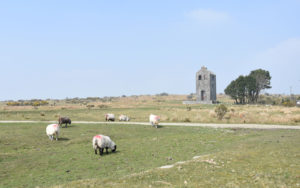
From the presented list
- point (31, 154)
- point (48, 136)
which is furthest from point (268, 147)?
point (48, 136)

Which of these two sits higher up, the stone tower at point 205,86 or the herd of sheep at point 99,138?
the stone tower at point 205,86

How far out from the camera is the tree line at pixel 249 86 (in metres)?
87.7

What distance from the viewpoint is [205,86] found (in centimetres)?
8394

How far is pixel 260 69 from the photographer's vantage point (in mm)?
95625

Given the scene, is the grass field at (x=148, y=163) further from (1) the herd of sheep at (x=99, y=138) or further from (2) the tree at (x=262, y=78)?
(2) the tree at (x=262, y=78)

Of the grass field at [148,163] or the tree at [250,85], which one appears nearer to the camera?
the grass field at [148,163]

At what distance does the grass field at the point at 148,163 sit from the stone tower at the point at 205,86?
2317 inches

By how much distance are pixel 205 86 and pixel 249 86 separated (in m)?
15.3

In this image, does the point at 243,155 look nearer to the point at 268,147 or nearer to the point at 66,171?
the point at 268,147

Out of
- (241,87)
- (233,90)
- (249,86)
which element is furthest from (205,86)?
(249,86)

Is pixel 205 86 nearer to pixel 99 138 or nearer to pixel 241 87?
pixel 241 87

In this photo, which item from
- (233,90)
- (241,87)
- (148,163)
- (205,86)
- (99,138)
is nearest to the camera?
(148,163)

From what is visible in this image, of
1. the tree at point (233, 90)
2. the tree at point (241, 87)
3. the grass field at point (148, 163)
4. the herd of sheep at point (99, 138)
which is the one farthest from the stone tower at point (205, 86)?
the grass field at point (148, 163)

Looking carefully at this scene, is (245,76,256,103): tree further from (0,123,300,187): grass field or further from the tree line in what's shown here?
(0,123,300,187): grass field
